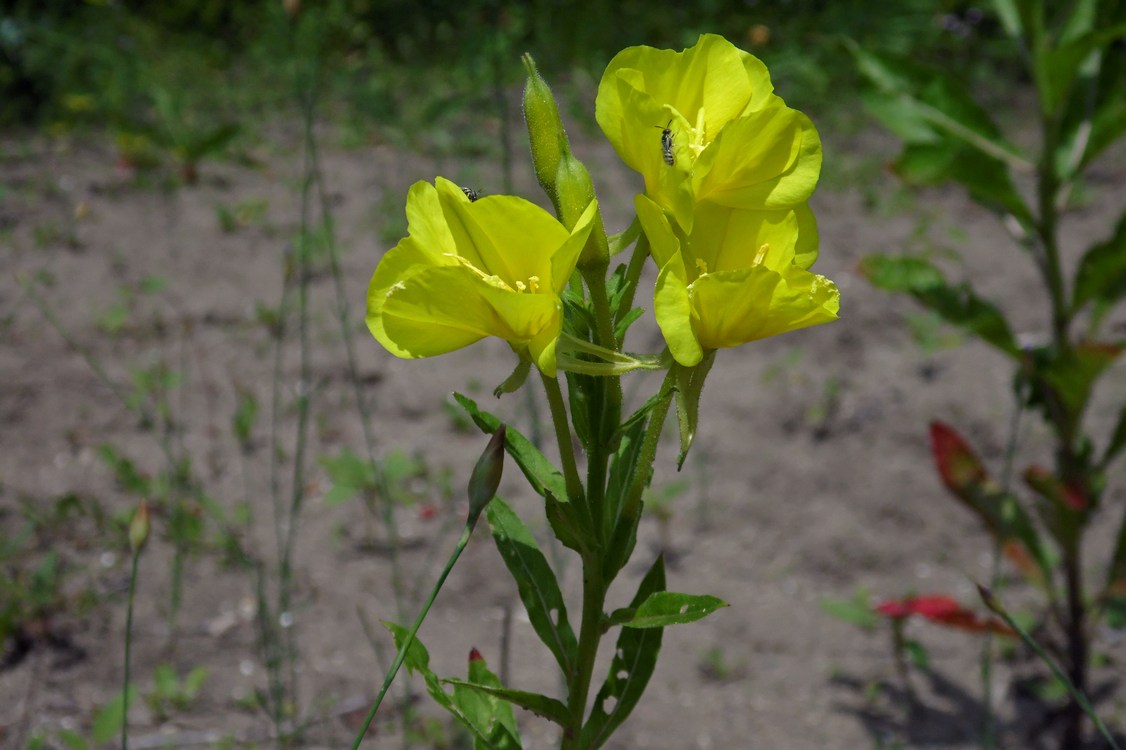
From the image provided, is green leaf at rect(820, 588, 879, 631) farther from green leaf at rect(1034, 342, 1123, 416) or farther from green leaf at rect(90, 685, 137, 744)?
green leaf at rect(90, 685, 137, 744)

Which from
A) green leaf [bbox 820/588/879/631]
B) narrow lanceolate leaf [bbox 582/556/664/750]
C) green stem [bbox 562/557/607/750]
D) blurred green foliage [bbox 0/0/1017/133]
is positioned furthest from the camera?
blurred green foliage [bbox 0/0/1017/133]

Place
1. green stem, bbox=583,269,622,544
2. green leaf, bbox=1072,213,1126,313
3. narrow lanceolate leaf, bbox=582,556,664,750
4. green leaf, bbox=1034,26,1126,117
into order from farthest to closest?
1. green leaf, bbox=1072,213,1126,313
2. green leaf, bbox=1034,26,1126,117
3. narrow lanceolate leaf, bbox=582,556,664,750
4. green stem, bbox=583,269,622,544

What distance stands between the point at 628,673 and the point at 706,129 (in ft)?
2.17

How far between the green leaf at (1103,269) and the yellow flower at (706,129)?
1.24 meters

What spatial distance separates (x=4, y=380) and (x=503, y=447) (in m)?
2.69

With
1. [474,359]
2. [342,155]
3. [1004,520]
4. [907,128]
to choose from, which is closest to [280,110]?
[342,155]

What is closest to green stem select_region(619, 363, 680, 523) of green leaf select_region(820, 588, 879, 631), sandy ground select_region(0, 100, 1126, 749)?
sandy ground select_region(0, 100, 1126, 749)

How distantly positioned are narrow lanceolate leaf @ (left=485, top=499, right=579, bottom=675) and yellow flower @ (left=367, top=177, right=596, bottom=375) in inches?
12.6

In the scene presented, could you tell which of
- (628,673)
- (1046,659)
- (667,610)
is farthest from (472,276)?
(1046,659)

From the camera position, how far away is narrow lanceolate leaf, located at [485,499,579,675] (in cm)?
116

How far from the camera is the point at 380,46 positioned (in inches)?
248

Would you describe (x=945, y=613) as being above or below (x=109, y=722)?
above

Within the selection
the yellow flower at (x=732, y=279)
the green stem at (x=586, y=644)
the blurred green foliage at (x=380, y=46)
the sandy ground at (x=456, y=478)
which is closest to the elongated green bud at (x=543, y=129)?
the yellow flower at (x=732, y=279)

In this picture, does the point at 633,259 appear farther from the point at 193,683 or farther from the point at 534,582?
the point at 193,683
